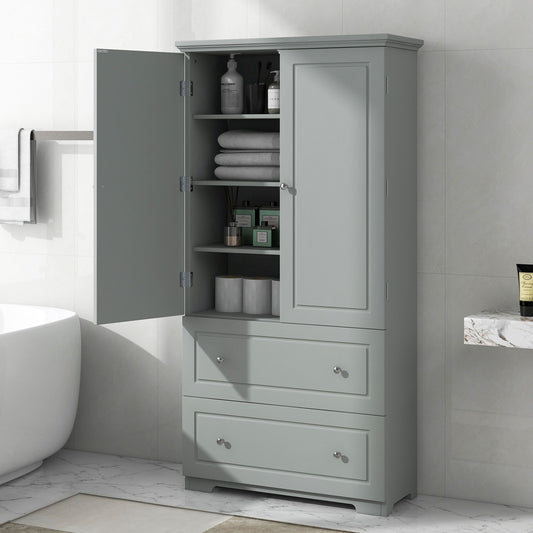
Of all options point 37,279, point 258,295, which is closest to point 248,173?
point 258,295

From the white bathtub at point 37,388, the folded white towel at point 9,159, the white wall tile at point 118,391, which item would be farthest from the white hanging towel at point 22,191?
the white wall tile at point 118,391

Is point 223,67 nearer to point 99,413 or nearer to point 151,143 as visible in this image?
point 151,143

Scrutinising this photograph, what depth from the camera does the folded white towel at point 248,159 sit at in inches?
144

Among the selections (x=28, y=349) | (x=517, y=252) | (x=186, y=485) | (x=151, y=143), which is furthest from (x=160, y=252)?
(x=517, y=252)

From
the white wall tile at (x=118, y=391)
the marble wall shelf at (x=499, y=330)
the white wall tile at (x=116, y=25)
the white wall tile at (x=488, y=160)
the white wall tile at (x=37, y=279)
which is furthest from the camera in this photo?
the white wall tile at (x=37, y=279)

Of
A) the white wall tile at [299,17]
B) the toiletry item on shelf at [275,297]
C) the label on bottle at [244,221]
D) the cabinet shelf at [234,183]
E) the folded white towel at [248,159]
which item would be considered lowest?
the toiletry item on shelf at [275,297]

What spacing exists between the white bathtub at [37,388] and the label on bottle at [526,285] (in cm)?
183

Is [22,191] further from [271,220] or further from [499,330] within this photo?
[499,330]

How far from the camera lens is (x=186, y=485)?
12.7ft

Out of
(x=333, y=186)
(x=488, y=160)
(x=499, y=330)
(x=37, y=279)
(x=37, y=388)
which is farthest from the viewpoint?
(x=37, y=279)

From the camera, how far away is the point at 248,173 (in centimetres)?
370

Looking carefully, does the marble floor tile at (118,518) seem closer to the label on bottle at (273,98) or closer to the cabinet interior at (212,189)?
the cabinet interior at (212,189)

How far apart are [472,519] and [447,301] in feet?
2.60

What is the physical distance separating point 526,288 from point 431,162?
611 millimetres
